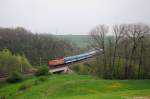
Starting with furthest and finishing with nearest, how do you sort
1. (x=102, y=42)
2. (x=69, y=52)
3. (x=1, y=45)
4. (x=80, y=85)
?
Result: 1. (x=69, y=52)
2. (x=1, y=45)
3. (x=102, y=42)
4. (x=80, y=85)

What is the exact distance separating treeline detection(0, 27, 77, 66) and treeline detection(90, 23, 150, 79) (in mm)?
39971

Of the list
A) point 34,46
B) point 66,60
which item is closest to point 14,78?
point 66,60

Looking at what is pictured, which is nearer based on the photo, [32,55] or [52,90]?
[52,90]

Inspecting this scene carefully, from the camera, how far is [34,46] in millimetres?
89875

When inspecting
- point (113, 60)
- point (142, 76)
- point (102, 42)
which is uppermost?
point (102, 42)

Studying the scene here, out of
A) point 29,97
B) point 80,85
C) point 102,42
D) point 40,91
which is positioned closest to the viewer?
point 29,97

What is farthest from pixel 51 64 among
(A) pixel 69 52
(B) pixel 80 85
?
(A) pixel 69 52

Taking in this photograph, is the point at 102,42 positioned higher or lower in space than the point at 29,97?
higher

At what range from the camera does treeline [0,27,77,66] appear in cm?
8444

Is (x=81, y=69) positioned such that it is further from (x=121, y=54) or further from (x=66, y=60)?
(x=121, y=54)

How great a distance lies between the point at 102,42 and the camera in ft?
150

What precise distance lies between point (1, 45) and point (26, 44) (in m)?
10.3

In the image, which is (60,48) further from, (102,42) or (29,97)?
(29,97)

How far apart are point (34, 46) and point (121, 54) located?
5066 centimetres
